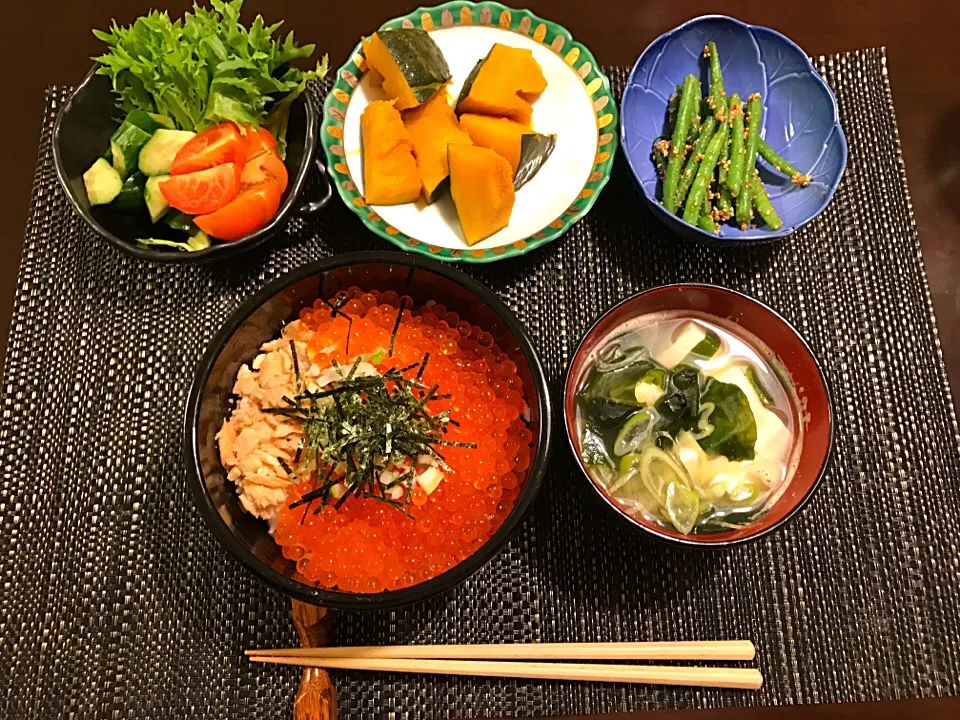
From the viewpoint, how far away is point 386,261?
1.28 metres

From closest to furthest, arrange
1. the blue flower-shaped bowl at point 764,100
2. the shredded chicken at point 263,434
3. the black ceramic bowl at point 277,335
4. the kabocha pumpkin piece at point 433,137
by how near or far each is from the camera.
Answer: the black ceramic bowl at point 277,335 → the shredded chicken at point 263,434 → the kabocha pumpkin piece at point 433,137 → the blue flower-shaped bowl at point 764,100

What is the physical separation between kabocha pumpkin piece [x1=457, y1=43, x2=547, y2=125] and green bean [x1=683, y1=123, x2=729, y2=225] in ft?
1.45

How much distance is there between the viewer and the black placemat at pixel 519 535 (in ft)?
4.53

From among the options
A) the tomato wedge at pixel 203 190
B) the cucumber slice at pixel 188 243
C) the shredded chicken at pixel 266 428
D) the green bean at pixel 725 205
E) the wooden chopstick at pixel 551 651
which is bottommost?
Result: the wooden chopstick at pixel 551 651

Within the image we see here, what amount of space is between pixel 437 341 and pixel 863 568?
1066 millimetres

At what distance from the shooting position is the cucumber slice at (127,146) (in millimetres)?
1545

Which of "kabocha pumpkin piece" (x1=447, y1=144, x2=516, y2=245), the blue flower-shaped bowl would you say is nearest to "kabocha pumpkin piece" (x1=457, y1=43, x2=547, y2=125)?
"kabocha pumpkin piece" (x1=447, y1=144, x2=516, y2=245)

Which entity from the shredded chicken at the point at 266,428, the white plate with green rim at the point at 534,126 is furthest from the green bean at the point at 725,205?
the shredded chicken at the point at 266,428

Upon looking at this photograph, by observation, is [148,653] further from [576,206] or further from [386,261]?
[576,206]

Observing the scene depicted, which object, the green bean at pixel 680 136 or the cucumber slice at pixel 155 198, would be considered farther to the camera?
the green bean at pixel 680 136

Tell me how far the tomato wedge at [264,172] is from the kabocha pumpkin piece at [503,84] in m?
0.46

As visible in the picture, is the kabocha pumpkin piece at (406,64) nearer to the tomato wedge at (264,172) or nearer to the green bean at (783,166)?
the tomato wedge at (264,172)

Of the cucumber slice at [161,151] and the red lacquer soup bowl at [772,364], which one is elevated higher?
the cucumber slice at [161,151]

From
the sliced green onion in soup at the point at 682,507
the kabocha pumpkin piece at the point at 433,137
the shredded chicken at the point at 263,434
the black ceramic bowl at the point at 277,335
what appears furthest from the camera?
the kabocha pumpkin piece at the point at 433,137
